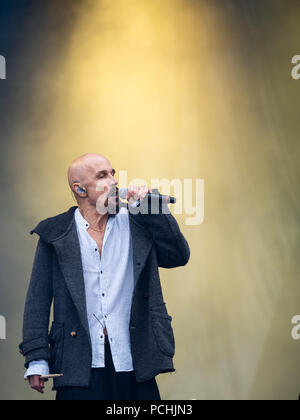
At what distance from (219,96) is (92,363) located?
1.71 meters

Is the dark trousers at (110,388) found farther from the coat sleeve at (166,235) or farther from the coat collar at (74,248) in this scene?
the coat sleeve at (166,235)

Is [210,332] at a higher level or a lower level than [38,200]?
lower

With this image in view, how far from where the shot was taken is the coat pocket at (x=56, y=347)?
2.74m

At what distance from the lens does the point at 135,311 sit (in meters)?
2.75

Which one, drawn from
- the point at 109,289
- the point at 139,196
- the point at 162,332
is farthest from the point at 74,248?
the point at 162,332

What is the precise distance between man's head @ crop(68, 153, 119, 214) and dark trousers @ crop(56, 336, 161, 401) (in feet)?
1.68

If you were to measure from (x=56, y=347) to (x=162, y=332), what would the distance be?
0.39 meters

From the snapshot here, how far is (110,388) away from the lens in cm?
274

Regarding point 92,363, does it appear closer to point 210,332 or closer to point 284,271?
point 210,332

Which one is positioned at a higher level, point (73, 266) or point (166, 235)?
point (166, 235)

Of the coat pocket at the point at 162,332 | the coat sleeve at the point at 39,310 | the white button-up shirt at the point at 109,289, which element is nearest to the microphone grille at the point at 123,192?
the white button-up shirt at the point at 109,289

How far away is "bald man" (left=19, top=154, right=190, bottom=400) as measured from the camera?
2715 mm

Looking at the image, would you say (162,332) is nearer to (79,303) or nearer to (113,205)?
(79,303)

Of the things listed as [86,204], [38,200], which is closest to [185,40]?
[38,200]
